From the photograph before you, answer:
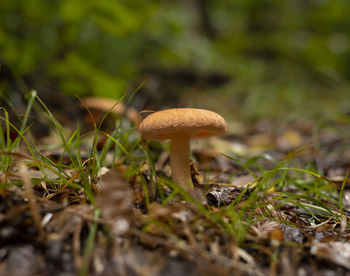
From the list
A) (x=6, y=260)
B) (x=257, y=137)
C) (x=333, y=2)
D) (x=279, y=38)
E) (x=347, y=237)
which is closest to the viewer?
(x=6, y=260)

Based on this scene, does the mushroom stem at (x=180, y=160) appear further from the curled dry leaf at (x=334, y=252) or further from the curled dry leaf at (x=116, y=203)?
the curled dry leaf at (x=334, y=252)

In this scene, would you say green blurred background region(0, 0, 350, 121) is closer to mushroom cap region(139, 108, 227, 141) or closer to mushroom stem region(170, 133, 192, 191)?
mushroom stem region(170, 133, 192, 191)

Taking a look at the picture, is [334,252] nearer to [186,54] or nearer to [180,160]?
[180,160]

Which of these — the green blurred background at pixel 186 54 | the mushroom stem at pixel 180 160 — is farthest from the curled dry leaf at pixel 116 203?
the green blurred background at pixel 186 54

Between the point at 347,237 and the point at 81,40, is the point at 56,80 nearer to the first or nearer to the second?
the point at 81,40

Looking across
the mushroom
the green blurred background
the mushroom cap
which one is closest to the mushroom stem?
the mushroom

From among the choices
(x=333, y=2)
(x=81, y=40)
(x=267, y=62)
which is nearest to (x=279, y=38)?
(x=267, y=62)
